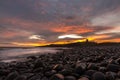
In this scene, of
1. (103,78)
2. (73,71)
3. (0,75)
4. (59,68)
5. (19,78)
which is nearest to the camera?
(103,78)

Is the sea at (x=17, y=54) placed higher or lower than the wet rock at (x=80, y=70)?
higher

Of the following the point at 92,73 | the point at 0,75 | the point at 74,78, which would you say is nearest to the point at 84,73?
the point at 92,73

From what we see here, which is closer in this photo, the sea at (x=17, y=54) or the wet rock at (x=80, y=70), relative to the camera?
the wet rock at (x=80, y=70)

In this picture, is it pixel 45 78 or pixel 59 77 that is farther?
pixel 45 78

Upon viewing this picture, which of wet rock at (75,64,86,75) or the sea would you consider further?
the sea

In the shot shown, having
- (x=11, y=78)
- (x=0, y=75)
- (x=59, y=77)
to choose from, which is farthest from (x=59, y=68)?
(x=0, y=75)

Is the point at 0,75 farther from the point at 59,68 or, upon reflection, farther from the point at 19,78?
the point at 59,68

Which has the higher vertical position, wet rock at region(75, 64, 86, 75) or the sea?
the sea

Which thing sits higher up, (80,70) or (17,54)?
(17,54)

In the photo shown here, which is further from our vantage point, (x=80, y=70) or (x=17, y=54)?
(x=17, y=54)

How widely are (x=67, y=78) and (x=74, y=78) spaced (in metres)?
0.17

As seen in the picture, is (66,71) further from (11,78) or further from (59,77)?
(11,78)

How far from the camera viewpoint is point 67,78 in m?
4.05

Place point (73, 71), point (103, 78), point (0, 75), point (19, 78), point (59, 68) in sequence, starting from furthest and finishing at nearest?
point (0, 75)
point (59, 68)
point (73, 71)
point (19, 78)
point (103, 78)
